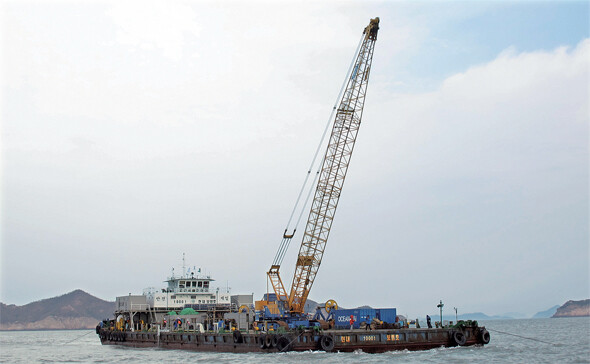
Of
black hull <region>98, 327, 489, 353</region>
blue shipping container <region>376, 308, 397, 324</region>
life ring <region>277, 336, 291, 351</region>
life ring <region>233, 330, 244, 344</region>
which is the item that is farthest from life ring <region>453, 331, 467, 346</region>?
life ring <region>233, 330, 244, 344</region>

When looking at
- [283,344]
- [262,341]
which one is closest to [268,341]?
[262,341]

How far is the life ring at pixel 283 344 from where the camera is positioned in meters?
48.2

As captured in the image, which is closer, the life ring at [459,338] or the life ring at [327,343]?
the life ring at [327,343]

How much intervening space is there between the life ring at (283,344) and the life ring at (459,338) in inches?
612

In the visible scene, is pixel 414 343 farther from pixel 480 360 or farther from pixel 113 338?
pixel 113 338

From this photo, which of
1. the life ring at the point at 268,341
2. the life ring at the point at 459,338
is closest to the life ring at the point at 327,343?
the life ring at the point at 268,341

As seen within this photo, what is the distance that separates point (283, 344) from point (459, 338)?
1654 centimetres

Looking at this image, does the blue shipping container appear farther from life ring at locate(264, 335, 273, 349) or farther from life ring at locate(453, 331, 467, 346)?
life ring at locate(264, 335, 273, 349)

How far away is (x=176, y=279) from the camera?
79.1 m

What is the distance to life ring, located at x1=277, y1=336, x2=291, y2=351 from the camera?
158ft

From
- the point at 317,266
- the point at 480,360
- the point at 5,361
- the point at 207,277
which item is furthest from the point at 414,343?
the point at 5,361

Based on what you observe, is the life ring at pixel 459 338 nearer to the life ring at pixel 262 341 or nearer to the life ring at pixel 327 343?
the life ring at pixel 327 343

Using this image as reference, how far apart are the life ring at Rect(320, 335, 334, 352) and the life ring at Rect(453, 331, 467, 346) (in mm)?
12121

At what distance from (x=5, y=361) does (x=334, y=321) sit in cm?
3671
